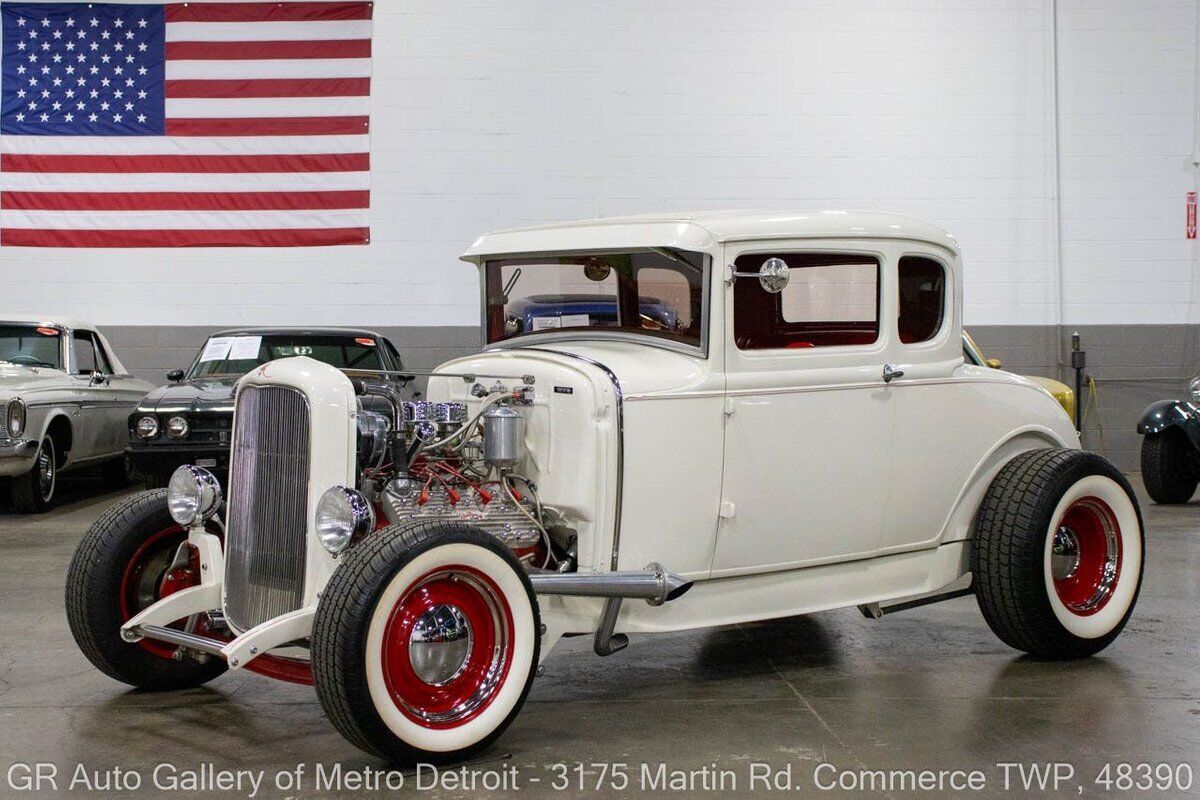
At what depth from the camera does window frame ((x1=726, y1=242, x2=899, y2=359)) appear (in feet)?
14.6

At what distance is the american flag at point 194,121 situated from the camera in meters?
12.1

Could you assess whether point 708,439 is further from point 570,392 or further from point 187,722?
point 187,722

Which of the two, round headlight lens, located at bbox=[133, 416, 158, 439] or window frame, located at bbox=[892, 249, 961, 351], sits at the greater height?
window frame, located at bbox=[892, 249, 961, 351]

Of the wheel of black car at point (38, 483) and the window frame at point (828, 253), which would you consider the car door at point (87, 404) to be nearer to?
the wheel of black car at point (38, 483)

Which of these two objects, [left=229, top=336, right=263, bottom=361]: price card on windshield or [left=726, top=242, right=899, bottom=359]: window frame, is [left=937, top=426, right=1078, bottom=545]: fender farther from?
[left=229, top=336, right=263, bottom=361]: price card on windshield

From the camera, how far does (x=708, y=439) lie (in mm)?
4344

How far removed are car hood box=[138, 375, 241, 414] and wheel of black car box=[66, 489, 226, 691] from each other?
3.84 metres

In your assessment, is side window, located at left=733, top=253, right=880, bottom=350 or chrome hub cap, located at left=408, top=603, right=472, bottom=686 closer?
chrome hub cap, located at left=408, top=603, right=472, bottom=686

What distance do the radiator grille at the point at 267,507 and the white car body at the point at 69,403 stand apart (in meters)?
5.59

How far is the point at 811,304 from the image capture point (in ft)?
15.4

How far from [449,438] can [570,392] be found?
44 centimetres

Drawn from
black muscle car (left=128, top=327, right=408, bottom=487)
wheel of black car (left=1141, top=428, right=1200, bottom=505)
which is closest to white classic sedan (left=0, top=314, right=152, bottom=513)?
black muscle car (left=128, top=327, right=408, bottom=487)

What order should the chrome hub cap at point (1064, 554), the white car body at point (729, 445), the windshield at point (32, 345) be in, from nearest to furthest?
the white car body at point (729, 445) → the chrome hub cap at point (1064, 554) → the windshield at point (32, 345)

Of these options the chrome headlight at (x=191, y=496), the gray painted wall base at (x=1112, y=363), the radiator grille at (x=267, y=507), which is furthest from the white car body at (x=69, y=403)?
the radiator grille at (x=267, y=507)
